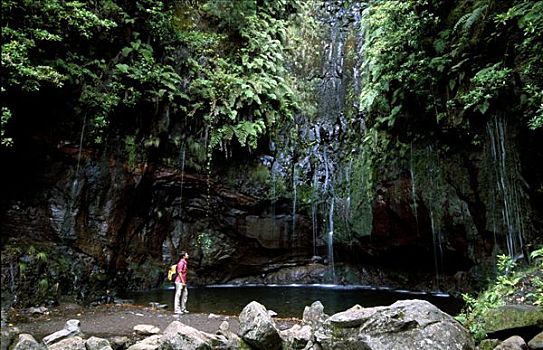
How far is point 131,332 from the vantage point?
8.02 metres

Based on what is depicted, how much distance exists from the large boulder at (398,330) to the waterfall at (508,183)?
6.39 m

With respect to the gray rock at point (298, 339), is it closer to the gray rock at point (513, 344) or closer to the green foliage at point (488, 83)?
the gray rock at point (513, 344)

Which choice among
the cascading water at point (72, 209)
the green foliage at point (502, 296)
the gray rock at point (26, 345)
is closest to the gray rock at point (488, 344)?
the green foliage at point (502, 296)

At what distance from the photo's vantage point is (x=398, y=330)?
A: 16.9ft

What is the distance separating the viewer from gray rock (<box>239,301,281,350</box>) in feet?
20.7

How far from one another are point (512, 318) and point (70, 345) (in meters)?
6.45

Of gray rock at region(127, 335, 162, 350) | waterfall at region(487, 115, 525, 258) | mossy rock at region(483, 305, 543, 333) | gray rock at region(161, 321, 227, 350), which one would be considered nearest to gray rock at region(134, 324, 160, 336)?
gray rock at region(127, 335, 162, 350)

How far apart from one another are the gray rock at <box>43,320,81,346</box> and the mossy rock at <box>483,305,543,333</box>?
6.60 metres

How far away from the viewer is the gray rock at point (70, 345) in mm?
6219

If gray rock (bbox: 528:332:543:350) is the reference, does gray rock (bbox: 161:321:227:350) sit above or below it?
below

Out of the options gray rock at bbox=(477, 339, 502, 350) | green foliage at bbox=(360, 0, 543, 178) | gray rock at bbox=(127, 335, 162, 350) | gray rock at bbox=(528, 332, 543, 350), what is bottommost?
gray rock at bbox=(127, 335, 162, 350)

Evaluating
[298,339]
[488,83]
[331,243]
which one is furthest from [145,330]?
[331,243]

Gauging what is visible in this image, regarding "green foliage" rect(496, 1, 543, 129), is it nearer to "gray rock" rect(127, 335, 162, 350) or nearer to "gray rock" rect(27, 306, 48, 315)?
"gray rock" rect(127, 335, 162, 350)

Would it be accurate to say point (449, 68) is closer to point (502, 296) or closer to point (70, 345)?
point (502, 296)
